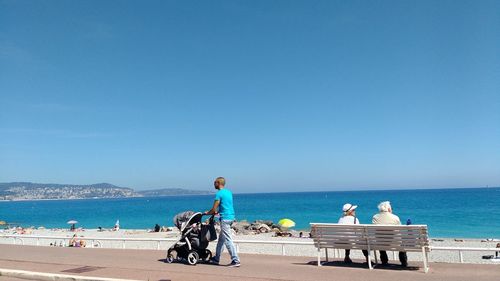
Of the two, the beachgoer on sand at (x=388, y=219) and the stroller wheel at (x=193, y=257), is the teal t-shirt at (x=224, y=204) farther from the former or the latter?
the beachgoer on sand at (x=388, y=219)

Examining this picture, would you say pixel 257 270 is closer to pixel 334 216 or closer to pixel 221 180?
pixel 221 180

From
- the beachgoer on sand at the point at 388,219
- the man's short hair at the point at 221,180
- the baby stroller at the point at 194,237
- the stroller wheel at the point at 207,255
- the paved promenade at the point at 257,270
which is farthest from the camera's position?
the stroller wheel at the point at 207,255

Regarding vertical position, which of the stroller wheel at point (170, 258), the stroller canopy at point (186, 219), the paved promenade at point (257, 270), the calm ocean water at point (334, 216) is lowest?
the calm ocean water at point (334, 216)

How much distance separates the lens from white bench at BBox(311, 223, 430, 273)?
299 inches

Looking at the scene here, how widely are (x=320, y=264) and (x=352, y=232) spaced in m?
1.20

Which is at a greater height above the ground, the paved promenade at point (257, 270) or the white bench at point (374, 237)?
the white bench at point (374, 237)

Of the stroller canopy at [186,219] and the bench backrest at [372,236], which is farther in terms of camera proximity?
the stroller canopy at [186,219]

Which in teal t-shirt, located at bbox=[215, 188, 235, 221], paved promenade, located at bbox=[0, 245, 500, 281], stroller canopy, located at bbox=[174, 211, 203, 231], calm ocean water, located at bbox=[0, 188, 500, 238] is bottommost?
calm ocean water, located at bbox=[0, 188, 500, 238]

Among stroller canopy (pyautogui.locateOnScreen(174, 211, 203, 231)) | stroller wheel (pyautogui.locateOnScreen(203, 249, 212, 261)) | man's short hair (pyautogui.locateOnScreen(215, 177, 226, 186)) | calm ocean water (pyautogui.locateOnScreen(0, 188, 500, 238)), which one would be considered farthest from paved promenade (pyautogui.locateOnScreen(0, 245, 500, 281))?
calm ocean water (pyautogui.locateOnScreen(0, 188, 500, 238))

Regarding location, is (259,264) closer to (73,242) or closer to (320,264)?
(320,264)

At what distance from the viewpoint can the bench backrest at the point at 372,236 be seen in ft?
24.9

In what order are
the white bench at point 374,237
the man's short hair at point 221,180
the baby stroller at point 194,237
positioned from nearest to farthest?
the white bench at point 374,237, the man's short hair at point 221,180, the baby stroller at point 194,237

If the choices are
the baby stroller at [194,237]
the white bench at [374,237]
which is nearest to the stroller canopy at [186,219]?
the baby stroller at [194,237]

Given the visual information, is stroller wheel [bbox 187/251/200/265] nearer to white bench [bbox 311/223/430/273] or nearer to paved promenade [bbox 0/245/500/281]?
paved promenade [bbox 0/245/500/281]
